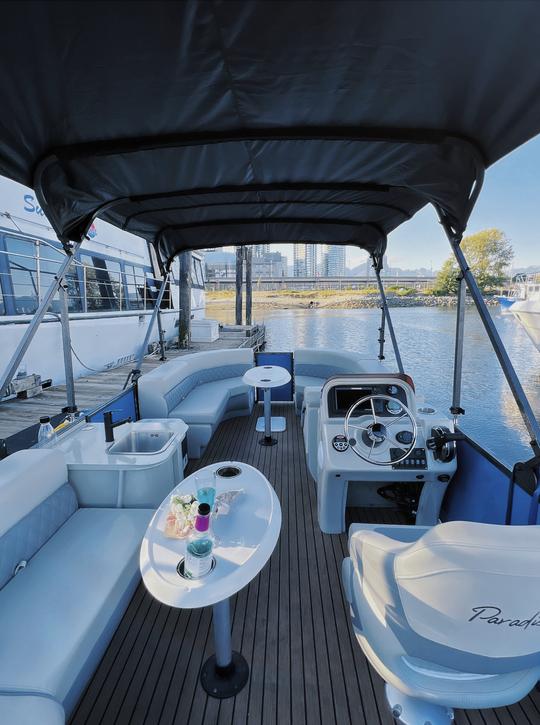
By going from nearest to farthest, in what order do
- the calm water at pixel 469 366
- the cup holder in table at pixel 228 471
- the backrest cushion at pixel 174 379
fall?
the cup holder in table at pixel 228 471
the backrest cushion at pixel 174 379
the calm water at pixel 469 366

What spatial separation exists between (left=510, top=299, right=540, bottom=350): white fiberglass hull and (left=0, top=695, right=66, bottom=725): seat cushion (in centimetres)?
972

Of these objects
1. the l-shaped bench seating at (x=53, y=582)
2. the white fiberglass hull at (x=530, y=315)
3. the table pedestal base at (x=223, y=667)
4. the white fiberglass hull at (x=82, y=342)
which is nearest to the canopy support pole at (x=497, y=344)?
the table pedestal base at (x=223, y=667)

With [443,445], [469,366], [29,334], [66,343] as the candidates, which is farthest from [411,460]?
[469,366]

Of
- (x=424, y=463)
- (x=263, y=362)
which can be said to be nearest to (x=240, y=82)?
(x=424, y=463)

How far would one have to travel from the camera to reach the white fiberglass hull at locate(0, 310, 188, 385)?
18.2ft

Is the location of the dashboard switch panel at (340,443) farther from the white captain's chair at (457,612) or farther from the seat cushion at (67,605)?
the seat cushion at (67,605)

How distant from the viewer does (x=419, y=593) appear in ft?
3.18

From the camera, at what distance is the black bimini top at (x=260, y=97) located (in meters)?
1.08

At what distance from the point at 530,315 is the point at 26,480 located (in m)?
9.68

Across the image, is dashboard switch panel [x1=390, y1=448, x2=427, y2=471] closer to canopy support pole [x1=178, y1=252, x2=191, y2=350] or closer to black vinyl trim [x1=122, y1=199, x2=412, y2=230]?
black vinyl trim [x1=122, y1=199, x2=412, y2=230]

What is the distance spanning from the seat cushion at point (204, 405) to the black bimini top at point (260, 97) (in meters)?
2.05

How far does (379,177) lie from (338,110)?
93 cm

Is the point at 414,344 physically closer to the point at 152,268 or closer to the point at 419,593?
the point at 152,268

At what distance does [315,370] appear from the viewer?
558cm
